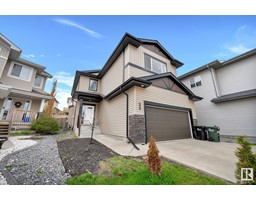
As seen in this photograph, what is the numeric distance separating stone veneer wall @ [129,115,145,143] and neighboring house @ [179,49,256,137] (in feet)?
28.7

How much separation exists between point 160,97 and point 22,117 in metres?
11.9

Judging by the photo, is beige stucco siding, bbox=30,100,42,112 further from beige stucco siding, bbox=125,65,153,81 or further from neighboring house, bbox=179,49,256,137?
neighboring house, bbox=179,49,256,137

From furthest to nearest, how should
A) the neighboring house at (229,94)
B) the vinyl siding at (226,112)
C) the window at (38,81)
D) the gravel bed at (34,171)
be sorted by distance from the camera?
the window at (38,81) → the neighboring house at (229,94) → the vinyl siding at (226,112) → the gravel bed at (34,171)

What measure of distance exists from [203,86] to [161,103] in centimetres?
784

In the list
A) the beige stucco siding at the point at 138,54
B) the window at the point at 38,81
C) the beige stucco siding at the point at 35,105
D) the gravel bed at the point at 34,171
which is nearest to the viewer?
the gravel bed at the point at 34,171

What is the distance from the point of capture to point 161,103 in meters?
7.72

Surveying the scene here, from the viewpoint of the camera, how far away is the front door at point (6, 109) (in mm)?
9531

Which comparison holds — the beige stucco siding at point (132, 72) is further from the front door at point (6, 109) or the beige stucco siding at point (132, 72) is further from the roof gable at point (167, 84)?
→ the front door at point (6, 109)

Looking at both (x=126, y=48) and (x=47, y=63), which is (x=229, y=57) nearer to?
(x=126, y=48)

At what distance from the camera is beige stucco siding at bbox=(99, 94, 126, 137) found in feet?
24.1

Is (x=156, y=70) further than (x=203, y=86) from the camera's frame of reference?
No

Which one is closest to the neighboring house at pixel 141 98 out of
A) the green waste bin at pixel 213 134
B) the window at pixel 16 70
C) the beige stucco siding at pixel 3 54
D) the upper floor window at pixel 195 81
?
the green waste bin at pixel 213 134
